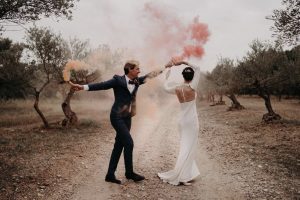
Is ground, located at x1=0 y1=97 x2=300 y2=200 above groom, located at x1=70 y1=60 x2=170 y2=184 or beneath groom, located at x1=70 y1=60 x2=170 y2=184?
beneath

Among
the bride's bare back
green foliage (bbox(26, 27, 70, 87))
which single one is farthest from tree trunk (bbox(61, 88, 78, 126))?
the bride's bare back

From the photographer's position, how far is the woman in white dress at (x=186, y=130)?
9.30m

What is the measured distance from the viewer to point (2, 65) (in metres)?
27.8

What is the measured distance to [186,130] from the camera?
31.5 ft

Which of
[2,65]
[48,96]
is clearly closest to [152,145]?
[2,65]

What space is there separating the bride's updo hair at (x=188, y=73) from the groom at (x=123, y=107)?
121cm

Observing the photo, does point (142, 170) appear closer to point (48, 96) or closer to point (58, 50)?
point (58, 50)

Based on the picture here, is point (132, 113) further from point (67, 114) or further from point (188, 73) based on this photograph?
point (67, 114)

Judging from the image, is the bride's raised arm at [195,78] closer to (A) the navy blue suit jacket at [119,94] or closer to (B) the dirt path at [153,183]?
(A) the navy blue suit jacket at [119,94]

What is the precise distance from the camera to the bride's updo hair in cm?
940

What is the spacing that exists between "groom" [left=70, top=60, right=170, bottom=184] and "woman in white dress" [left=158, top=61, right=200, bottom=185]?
92 cm

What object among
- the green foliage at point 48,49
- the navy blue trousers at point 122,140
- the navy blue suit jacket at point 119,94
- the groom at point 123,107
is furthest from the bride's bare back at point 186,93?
the green foliage at point 48,49

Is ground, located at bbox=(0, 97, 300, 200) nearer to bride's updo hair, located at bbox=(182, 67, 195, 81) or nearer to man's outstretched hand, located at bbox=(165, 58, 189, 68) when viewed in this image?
bride's updo hair, located at bbox=(182, 67, 195, 81)

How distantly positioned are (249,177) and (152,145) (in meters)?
5.78
